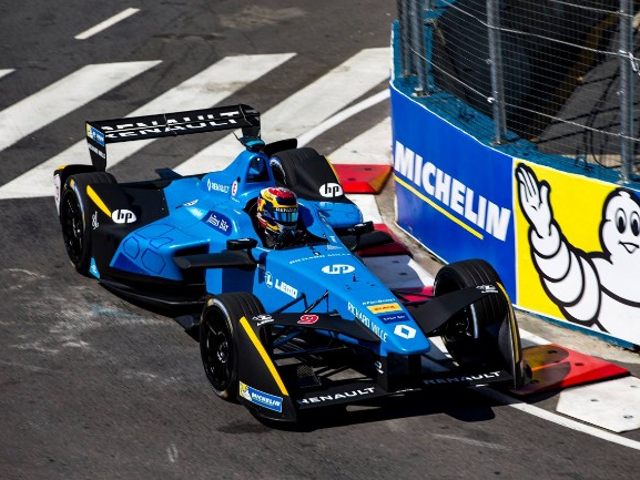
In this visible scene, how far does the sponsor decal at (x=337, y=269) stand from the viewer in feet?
35.3

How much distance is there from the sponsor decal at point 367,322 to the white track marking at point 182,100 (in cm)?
603

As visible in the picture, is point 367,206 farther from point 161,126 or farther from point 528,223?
point 528,223

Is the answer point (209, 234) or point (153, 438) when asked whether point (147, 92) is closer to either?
point (209, 234)

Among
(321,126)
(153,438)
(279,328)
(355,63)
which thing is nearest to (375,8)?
(355,63)

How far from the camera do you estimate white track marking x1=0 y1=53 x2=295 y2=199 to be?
15383 millimetres

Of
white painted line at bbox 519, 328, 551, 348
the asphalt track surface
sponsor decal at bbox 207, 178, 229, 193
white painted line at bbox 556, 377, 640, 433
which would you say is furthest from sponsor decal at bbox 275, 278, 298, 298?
white painted line at bbox 556, 377, 640, 433

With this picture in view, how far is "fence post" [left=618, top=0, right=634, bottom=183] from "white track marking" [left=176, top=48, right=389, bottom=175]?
616 centimetres

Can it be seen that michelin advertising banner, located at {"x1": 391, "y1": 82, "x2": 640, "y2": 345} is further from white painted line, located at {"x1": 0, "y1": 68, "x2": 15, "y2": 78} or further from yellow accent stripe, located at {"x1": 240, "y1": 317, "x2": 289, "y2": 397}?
white painted line, located at {"x1": 0, "y1": 68, "x2": 15, "y2": 78}

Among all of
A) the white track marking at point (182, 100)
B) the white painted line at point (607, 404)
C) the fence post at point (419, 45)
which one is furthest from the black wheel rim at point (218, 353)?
the white track marking at point (182, 100)

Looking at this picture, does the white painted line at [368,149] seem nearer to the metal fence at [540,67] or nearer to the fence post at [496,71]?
the metal fence at [540,67]

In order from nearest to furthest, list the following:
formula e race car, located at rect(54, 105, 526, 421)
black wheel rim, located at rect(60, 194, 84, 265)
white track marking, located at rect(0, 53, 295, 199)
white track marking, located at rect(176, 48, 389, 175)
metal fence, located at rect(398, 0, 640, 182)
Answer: formula e race car, located at rect(54, 105, 526, 421) → metal fence, located at rect(398, 0, 640, 182) → black wheel rim, located at rect(60, 194, 84, 265) → white track marking, located at rect(0, 53, 295, 199) → white track marking, located at rect(176, 48, 389, 175)

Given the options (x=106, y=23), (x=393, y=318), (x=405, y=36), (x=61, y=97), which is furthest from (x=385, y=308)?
(x=106, y=23)

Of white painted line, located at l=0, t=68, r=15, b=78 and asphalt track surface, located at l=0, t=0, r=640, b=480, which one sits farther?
white painted line, located at l=0, t=68, r=15, b=78

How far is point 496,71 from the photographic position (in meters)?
12.1
